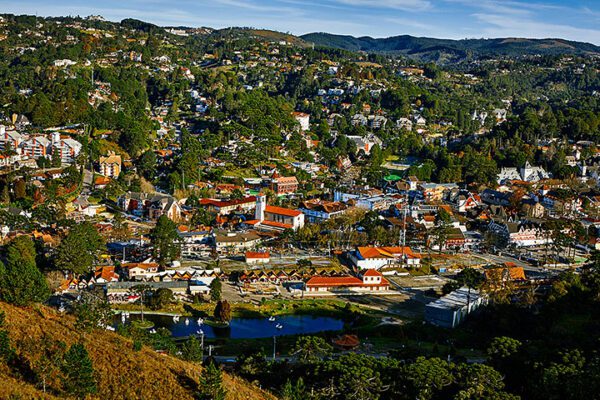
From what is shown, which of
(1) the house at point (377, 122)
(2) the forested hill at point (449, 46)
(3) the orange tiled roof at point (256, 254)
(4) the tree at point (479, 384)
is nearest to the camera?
(4) the tree at point (479, 384)

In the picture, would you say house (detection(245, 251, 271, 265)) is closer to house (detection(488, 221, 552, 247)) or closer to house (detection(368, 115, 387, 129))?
house (detection(488, 221, 552, 247))

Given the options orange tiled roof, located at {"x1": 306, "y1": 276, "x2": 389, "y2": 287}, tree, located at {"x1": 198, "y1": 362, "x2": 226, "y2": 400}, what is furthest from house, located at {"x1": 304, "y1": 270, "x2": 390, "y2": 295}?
tree, located at {"x1": 198, "y1": 362, "x2": 226, "y2": 400}

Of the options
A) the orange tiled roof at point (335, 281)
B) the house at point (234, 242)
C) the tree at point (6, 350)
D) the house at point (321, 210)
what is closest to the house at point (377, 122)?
the house at point (321, 210)

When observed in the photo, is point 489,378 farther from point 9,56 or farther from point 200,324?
point 9,56

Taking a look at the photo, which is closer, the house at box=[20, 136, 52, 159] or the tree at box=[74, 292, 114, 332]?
the tree at box=[74, 292, 114, 332]

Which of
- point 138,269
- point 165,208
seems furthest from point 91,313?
point 165,208

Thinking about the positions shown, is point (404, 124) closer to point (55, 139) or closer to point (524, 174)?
point (524, 174)

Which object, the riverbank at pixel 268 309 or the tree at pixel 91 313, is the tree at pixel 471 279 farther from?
the tree at pixel 91 313
